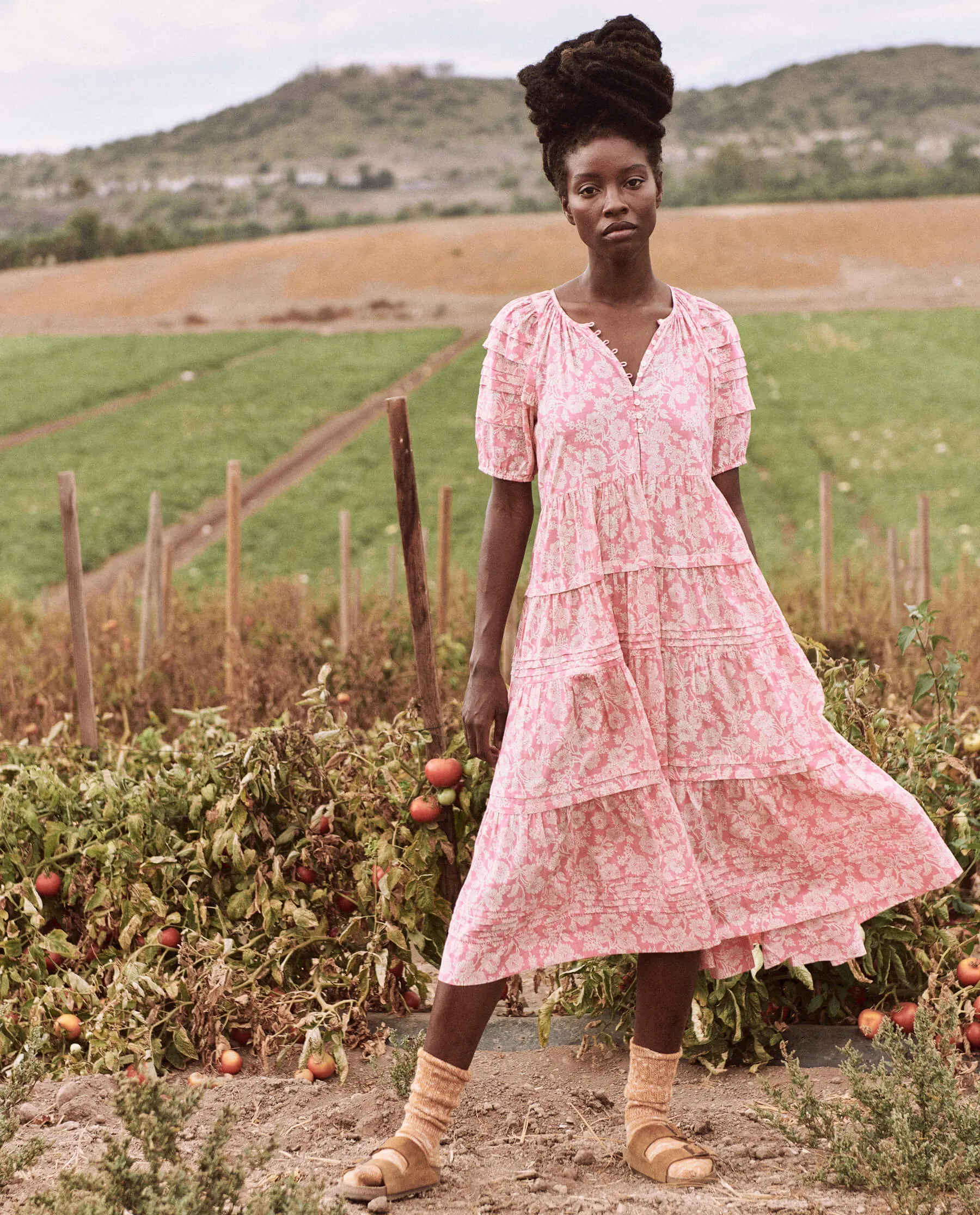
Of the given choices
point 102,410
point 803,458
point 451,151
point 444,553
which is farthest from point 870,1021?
point 451,151

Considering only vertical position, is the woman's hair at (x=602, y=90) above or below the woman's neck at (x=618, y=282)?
above

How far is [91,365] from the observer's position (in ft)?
94.2

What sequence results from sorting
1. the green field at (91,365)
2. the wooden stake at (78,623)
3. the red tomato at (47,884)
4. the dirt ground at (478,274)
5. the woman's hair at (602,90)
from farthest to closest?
the dirt ground at (478,274)
the green field at (91,365)
the wooden stake at (78,623)
the red tomato at (47,884)
the woman's hair at (602,90)

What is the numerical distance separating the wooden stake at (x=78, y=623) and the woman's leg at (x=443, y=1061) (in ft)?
5.91

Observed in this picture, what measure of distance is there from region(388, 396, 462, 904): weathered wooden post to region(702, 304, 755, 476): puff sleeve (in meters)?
0.70

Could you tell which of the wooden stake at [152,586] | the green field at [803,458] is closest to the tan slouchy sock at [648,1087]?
the wooden stake at [152,586]

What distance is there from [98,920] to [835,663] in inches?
76.3

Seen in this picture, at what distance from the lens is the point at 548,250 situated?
1479 inches

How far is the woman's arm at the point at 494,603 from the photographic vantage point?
2.30 meters

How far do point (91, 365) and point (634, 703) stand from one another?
1128 inches

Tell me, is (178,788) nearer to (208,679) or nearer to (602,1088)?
(602,1088)

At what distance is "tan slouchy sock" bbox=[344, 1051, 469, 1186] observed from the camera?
217cm

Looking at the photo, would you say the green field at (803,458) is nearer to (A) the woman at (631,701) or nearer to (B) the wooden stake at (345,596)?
(B) the wooden stake at (345,596)

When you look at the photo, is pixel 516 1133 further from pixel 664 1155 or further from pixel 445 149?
pixel 445 149
